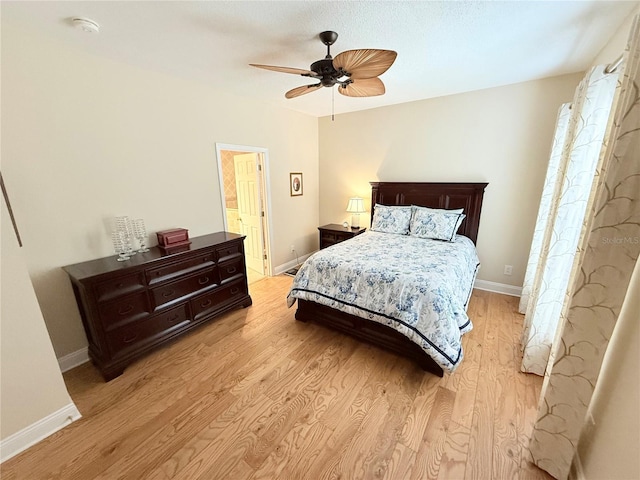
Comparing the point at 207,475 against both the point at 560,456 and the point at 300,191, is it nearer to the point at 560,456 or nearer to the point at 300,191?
the point at 560,456

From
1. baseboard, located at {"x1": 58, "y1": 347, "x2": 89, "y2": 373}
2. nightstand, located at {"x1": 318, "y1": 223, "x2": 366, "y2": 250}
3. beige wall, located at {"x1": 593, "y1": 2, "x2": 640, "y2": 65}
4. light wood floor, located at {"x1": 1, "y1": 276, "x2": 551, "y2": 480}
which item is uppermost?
beige wall, located at {"x1": 593, "y1": 2, "x2": 640, "y2": 65}

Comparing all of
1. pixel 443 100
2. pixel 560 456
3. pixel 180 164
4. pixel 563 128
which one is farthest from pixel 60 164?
pixel 563 128

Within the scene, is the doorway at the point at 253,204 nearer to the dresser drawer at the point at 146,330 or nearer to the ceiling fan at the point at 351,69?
the dresser drawer at the point at 146,330

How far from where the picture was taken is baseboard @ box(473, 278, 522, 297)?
3.32 metres

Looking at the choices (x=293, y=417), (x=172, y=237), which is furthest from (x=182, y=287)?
(x=293, y=417)

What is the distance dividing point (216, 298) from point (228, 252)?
507mm

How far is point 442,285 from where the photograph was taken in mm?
2021

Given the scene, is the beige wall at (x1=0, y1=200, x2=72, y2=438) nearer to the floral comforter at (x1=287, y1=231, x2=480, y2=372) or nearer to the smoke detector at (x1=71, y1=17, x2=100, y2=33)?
the smoke detector at (x1=71, y1=17, x2=100, y2=33)

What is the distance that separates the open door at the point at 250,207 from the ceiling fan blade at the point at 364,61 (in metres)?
2.21

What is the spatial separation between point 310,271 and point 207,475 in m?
1.62

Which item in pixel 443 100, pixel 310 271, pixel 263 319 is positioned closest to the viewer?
pixel 310 271

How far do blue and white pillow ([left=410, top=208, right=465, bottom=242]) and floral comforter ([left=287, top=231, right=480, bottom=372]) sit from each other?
7.1 inches

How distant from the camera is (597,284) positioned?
113 cm

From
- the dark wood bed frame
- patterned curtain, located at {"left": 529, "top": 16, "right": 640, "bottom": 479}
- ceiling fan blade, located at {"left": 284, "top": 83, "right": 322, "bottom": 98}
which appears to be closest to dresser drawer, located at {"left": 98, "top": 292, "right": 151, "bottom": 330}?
the dark wood bed frame
